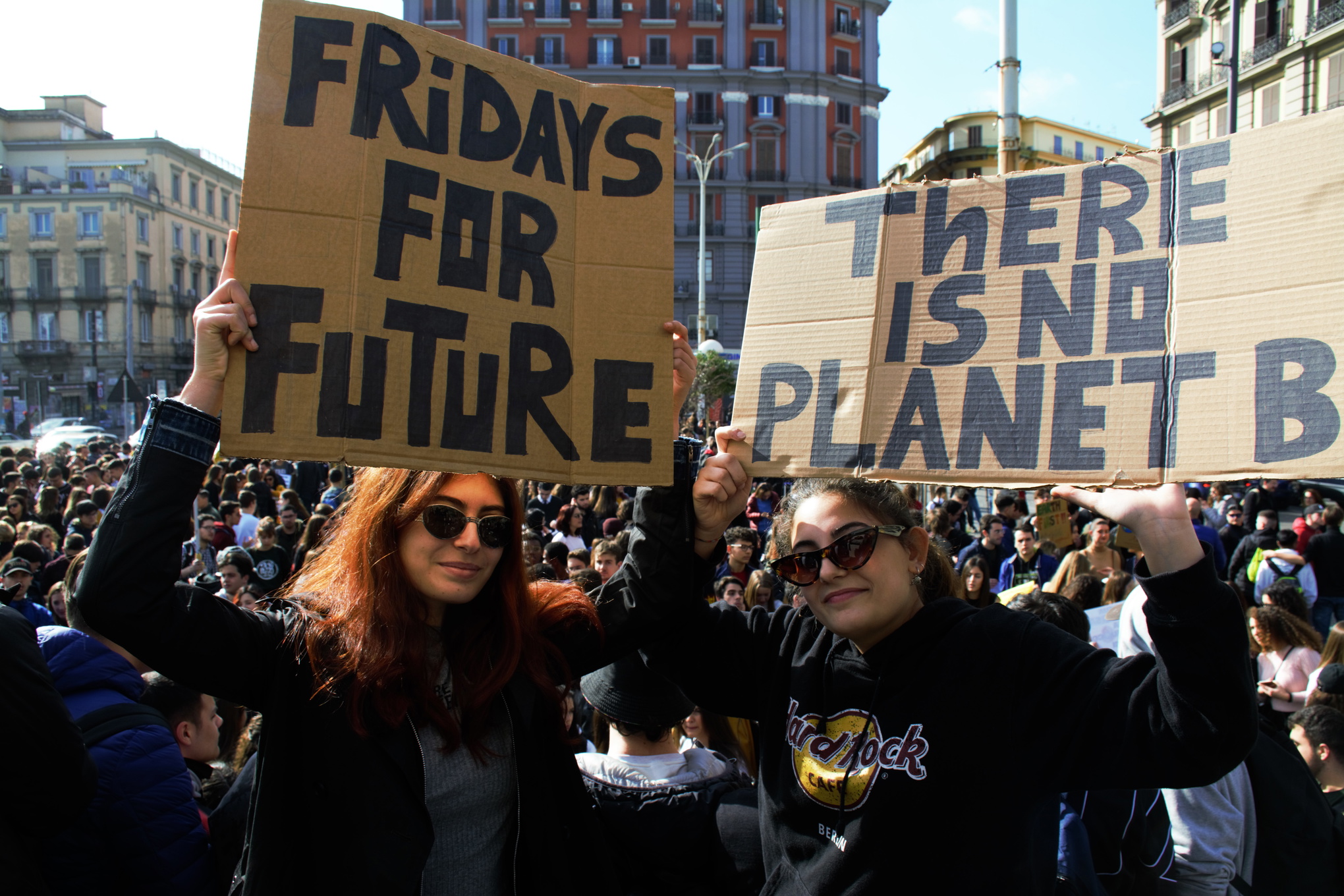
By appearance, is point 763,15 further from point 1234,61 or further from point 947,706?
point 947,706

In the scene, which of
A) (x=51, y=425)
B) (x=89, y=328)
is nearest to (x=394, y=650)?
(x=51, y=425)

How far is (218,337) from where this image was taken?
1843 millimetres

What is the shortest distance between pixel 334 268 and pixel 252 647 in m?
0.84

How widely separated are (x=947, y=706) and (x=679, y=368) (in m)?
1.10

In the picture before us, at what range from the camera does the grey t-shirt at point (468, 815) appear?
1.88 m

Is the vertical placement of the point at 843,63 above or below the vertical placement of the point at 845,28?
below

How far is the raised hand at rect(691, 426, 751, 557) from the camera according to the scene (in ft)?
7.12

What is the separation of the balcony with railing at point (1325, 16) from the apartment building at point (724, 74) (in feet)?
74.5

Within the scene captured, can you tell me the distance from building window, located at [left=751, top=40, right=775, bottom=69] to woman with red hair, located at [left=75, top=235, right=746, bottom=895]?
5246 cm

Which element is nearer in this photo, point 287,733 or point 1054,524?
point 287,733

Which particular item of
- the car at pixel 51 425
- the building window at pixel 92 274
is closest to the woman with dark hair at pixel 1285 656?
the car at pixel 51 425

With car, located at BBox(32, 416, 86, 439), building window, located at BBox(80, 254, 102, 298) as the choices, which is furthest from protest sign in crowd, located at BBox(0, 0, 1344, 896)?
building window, located at BBox(80, 254, 102, 298)

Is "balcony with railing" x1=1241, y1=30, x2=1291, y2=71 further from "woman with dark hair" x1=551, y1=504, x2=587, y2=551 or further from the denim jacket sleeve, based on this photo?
the denim jacket sleeve

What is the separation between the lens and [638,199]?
228cm
